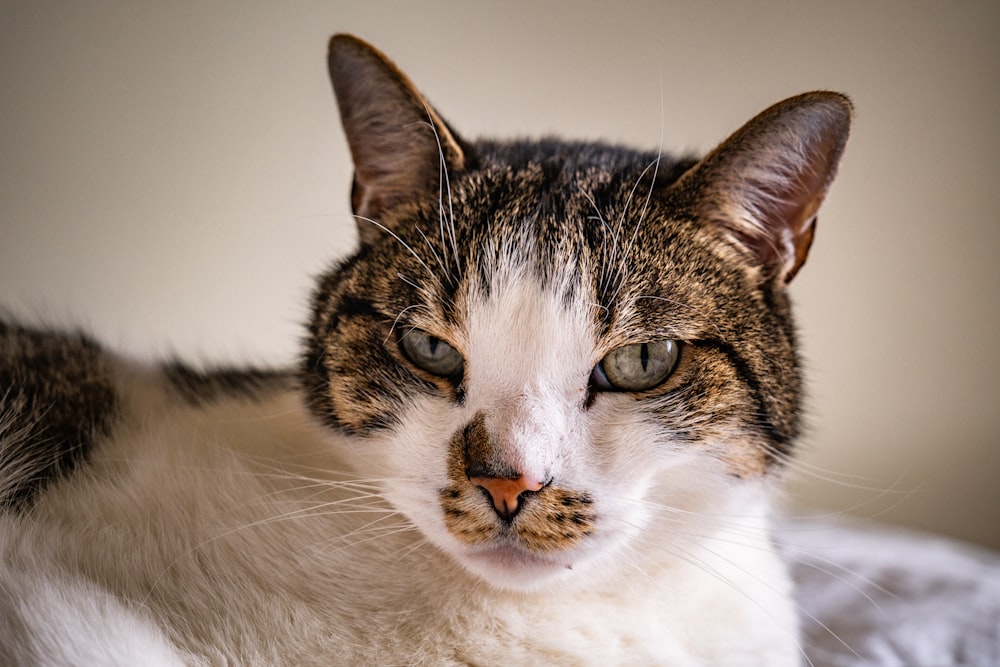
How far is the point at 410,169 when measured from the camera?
0.98 meters

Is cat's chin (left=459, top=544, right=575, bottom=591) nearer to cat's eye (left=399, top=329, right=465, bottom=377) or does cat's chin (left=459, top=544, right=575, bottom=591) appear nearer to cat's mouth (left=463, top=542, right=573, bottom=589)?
cat's mouth (left=463, top=542, right=573, bottom=589)

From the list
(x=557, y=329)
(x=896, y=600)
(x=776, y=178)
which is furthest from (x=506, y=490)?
(x=896, y=600)

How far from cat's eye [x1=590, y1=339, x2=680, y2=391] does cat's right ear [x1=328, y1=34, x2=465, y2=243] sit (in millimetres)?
325

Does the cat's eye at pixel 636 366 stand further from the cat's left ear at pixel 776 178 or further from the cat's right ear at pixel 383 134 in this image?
the cat's right ear at pixel 383 134

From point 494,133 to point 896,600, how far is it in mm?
1214

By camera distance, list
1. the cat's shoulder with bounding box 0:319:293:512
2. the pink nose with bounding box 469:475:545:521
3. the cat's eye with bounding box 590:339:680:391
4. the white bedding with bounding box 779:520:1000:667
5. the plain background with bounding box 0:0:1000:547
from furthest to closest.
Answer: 1. the plain background with bounding box 0:0:1000:547
2. the white bedding with bounding box 779:520:1000:667
3. the cat's shoulder with bounding box 0:319:293:512
4. the cat's eye with bounding box 590:339:680:391
5. the pink nose with bounding box 469:475:545:521

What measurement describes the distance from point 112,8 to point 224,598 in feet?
3.52

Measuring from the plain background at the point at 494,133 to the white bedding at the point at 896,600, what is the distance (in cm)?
15

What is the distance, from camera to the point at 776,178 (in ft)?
2.96

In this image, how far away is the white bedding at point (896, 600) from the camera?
3.72 ft

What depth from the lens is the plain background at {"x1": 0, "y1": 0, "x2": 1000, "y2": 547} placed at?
1354mm

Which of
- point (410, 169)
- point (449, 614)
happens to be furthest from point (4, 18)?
point (449, 614)

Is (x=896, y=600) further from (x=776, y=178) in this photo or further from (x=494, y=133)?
(x=494, y=133)

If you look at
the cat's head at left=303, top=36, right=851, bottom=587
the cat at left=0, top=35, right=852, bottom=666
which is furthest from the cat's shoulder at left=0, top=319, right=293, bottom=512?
the cat's head at left=303, top=36, right=851, bottom=587
